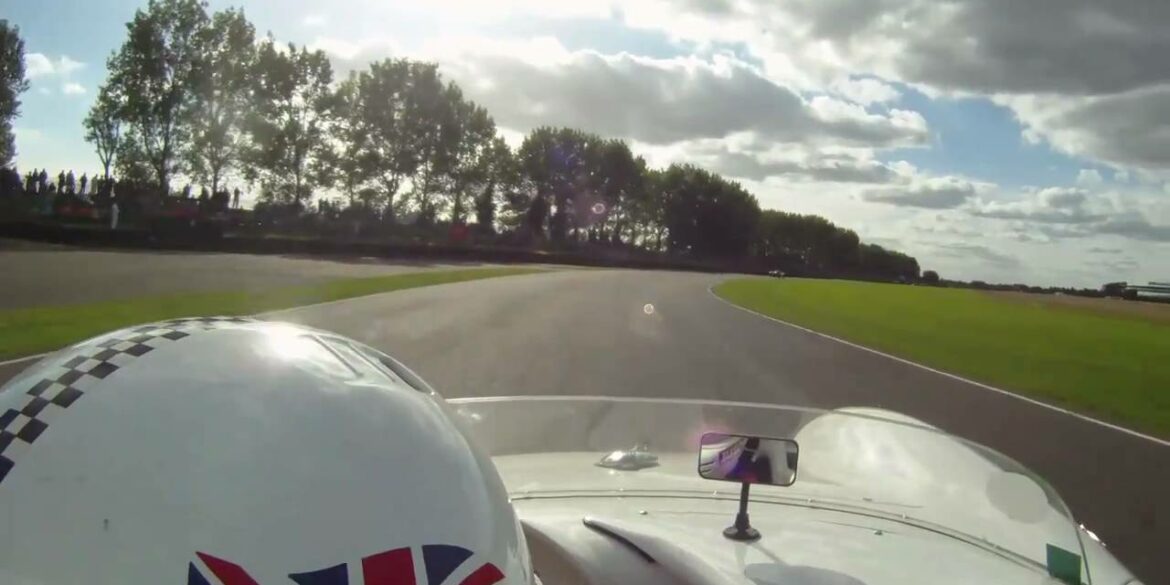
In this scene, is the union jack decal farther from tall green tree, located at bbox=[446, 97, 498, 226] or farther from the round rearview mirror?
tall green tree, located at bbox=[446, 97, 498, 226]

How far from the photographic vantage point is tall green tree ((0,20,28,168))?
220 ft

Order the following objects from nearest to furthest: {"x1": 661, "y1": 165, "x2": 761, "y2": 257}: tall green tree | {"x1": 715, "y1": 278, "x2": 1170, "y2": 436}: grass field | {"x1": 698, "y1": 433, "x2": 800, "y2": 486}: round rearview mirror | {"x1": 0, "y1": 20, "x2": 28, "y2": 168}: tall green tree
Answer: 1. {"x1": 698, "y1": 433, "x2": 800, "y2": 486}: round rearview mirror
2. {"x1": 715, "y1": 278, "x2": 1170, "y2": 436}: grass field
3. {"x1": 0, "y1": 20, "x2": 28, "y2": 168}: tall green tree
4. {"x1": 661, "y1": 165, "x2": 761, "y2": 257}: tall green tree

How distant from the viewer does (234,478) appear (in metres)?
1.63

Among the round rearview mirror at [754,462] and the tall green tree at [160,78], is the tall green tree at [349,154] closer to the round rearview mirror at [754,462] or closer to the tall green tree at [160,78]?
the tall green tree at [160,78]

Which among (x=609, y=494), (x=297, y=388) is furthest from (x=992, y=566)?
(x=297, y=388)

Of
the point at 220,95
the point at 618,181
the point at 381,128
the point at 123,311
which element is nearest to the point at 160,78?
the point at 220,95

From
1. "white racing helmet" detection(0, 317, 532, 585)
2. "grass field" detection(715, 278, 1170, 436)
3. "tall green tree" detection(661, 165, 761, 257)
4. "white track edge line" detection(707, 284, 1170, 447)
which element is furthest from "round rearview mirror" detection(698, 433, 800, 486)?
"tall green tree" detection(661, 165, 761, 257)

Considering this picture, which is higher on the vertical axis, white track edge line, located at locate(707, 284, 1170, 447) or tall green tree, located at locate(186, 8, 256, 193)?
tall green tree, located at locate(186, 8, 256, 193)

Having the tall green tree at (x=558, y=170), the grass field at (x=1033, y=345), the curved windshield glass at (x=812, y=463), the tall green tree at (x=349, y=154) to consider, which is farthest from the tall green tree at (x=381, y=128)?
the curved windshield glass at (x=812, y=463)

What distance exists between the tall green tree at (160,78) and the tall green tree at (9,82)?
5.42 metres

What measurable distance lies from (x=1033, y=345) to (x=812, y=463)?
97.3 feet

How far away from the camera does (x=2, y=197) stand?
50.9 meters

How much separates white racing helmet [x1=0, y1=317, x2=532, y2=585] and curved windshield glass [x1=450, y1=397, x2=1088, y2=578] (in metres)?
0.72

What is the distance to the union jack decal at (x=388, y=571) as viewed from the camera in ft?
5.13
